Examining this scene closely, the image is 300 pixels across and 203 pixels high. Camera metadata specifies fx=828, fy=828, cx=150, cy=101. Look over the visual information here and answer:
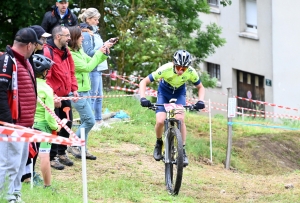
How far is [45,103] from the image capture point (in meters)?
9.72

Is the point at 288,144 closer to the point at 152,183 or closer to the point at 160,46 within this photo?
the point at 160,46

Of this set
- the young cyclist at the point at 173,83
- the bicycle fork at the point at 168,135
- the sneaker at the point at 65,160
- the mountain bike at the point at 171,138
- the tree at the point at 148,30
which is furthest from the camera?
the tree at the point at 148,30

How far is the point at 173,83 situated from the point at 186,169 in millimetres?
2309

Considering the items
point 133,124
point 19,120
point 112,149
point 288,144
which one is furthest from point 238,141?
point 19,120

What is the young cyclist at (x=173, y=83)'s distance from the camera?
36.3 feet

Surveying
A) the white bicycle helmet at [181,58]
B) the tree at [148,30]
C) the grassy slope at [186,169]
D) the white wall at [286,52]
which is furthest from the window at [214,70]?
the white bicycle helmet at [181,58]

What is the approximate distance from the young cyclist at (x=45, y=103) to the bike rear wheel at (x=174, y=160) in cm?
167

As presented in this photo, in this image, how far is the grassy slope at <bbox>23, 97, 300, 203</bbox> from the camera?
35.1 feet

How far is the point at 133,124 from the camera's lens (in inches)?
643

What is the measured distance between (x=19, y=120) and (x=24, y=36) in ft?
2.88

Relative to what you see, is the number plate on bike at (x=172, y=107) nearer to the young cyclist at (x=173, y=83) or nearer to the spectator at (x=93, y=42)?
the young cyclist at (x=173, y=83)

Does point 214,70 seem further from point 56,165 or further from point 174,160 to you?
point 174,160

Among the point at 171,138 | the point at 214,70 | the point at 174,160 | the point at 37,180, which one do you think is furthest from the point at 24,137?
the point at 214,70

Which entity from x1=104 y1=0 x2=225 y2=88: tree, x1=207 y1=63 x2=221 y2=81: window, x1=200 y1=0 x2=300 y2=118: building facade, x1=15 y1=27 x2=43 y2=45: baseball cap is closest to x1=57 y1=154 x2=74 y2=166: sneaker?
x1=15 y1=27 x2=43 y2=45: baseball cap
